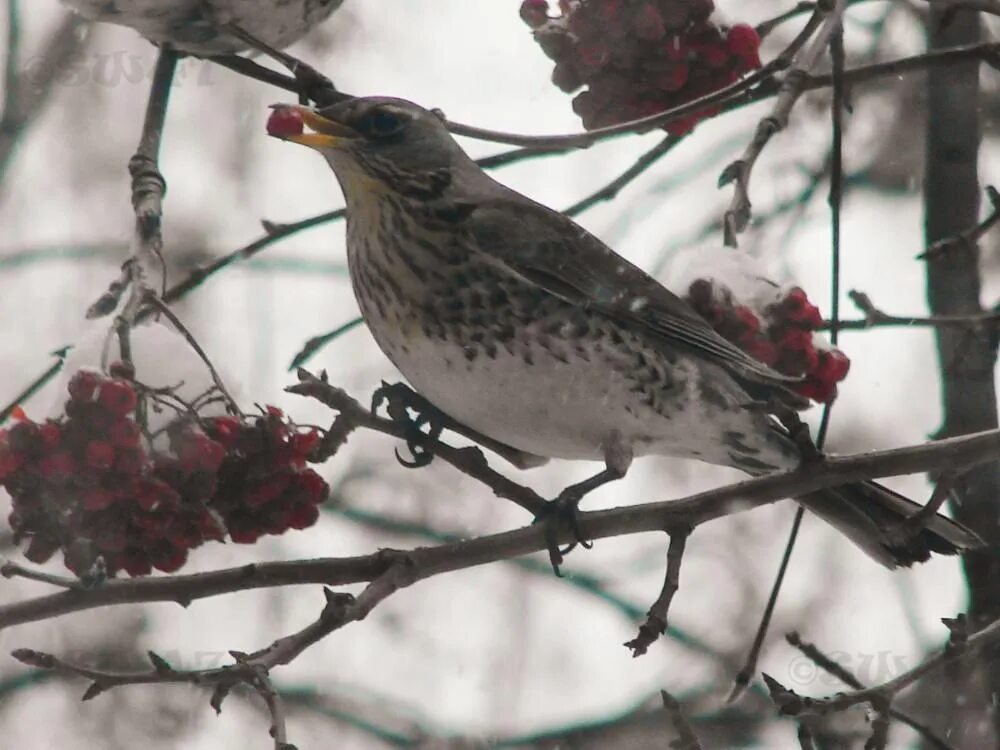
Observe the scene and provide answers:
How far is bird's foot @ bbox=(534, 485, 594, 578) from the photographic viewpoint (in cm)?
251

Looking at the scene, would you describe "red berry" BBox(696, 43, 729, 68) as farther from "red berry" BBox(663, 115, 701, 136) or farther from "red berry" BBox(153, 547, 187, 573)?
"red berry" BBox(153, 547, 187, 573)

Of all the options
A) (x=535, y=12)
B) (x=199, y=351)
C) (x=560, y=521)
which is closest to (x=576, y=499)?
(x=560, y=521)

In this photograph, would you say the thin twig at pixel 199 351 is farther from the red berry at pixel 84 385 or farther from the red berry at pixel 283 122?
the red berry at pixel 283 122

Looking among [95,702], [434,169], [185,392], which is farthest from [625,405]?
[95,702]

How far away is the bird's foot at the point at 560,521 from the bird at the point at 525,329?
0.53 ft

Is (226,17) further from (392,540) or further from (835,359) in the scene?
(392,540)

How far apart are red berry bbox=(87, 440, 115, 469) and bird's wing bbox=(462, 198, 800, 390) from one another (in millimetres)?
1236

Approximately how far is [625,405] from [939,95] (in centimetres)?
118

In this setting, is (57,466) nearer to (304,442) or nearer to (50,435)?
(50,435)

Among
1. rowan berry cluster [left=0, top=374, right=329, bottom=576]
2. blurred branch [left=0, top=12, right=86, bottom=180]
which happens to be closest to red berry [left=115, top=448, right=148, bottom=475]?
rowan berry cluster [left=0, top=374, right=329, bottom=576]

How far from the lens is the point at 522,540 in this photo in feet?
7.91

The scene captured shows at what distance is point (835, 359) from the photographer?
9.20 feet

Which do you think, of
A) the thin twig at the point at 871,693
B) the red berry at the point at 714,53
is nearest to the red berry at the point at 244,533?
the thin twig at the point at 871,693

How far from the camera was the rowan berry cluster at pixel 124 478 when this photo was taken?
2.10 m
